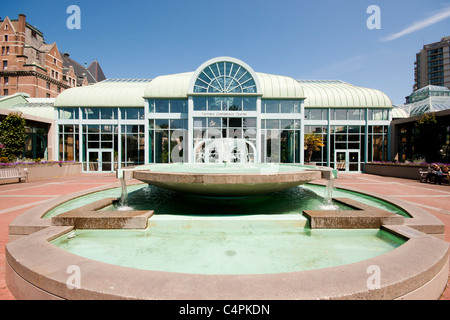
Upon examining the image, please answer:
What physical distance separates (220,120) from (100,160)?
46.4 feet

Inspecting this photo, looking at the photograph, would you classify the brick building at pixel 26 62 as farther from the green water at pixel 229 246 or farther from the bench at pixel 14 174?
the green water at pixel 229 246

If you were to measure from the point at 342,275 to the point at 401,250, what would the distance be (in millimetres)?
1404

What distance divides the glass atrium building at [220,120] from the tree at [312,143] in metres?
0.48

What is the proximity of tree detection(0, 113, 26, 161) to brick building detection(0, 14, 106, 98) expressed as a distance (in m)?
32.8

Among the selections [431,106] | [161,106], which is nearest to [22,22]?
[161,106]

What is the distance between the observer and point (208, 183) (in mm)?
5258

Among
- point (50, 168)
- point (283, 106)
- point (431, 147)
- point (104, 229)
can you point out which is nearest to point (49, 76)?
point (50, 168)

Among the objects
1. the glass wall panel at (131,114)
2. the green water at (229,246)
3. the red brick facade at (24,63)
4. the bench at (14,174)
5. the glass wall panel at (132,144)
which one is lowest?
the green water at (229,246)

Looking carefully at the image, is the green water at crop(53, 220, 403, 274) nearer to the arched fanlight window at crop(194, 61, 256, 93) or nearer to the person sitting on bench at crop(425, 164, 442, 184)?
the person sitting on bench at crop(425, 164, 442, 184)

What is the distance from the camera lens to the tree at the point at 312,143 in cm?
2438

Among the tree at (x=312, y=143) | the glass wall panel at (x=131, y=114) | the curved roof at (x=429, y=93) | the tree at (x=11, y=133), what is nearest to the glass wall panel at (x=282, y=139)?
the tree at (x=312, y=143)

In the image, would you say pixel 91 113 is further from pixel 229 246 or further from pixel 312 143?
pixel 229 246

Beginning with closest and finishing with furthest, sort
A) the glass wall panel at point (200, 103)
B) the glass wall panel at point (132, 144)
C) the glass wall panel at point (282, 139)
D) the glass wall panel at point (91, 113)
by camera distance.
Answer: the glass wall panel at point (200, 103) → the glass wall panel at point (282, 139) → the glass wall panel at point (132, 144) → the glass wall panel at point (91, 113)

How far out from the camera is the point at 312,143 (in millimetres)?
24422
